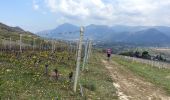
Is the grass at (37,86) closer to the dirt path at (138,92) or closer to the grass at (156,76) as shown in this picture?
the dirt path at (138,92)

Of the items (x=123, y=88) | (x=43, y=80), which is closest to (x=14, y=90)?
(x=43, y=80)

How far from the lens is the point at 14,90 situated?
20078 mm

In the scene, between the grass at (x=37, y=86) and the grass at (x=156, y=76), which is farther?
the grass at (x=156, y=76)

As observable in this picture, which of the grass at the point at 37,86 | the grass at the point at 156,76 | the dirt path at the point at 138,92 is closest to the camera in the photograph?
the grass at the point at 37,86

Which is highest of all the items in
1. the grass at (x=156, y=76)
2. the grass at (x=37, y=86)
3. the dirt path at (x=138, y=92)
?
the grass at (x=37, y=86)

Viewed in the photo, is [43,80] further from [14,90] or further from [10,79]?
[14,90]

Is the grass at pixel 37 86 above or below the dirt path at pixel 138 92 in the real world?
above

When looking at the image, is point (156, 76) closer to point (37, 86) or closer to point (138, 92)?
point (138, 92)

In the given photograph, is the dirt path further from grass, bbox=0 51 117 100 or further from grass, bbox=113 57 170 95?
grass, bbox=113 57 170 95

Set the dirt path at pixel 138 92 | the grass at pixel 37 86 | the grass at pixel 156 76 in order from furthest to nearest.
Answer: the grass at pixel 156 76 → the dirt path at pixel 138 92 → the grass at pixel 37 86

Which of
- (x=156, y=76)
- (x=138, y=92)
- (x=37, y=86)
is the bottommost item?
(x=156, y=76)

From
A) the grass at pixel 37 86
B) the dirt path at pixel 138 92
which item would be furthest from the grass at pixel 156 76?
the grass at pixel 37 86

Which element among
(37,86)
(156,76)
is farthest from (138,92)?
(156,76)

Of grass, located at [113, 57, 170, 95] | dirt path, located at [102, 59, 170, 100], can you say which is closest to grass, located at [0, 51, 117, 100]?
dirt path, located at [102, 59, 170, 100]
